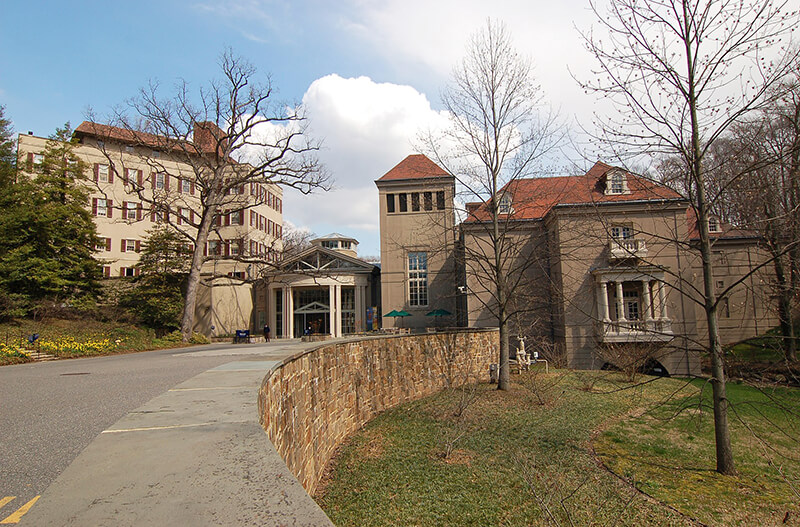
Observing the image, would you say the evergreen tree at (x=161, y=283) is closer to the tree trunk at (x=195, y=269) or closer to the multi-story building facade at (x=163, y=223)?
the multi-story building facade at (x=163, y=223)

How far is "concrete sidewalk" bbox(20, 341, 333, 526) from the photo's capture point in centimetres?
209

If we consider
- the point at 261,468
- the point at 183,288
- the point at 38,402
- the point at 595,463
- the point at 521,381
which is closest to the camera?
the point at 261,468

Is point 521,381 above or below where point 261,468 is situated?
below

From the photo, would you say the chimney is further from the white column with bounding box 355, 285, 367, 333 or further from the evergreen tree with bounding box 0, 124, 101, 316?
the white column with bounding box 355, 285, 367, 333

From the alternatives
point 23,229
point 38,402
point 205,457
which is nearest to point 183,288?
point 23,229

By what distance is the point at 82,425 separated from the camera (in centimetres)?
573

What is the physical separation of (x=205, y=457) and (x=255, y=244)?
42.0 m

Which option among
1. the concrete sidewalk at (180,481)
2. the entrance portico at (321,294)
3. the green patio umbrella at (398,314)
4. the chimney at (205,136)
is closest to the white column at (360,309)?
the entrance portico at (321,294)

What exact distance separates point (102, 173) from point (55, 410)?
40982 mm

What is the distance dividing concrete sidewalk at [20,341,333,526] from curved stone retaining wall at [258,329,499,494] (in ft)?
5.07

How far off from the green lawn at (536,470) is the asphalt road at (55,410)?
3411 mm

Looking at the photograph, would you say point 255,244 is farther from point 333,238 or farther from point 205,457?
point 205,457

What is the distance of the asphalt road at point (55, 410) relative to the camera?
13.8 ft

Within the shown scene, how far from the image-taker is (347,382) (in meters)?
10.9
